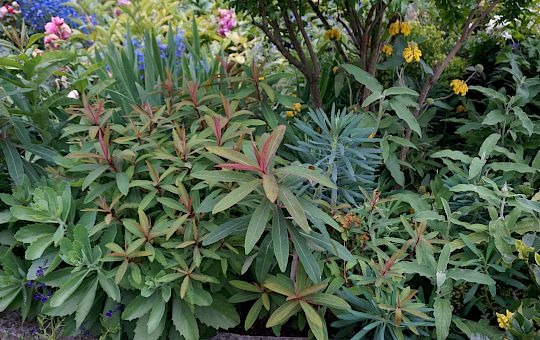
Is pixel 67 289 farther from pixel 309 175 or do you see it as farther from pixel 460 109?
pixel 460 109

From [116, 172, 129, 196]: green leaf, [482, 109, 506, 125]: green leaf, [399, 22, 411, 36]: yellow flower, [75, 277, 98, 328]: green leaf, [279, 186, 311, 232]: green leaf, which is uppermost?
[399, 22, 411, 36]: yellow flower

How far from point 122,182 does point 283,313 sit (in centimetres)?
79

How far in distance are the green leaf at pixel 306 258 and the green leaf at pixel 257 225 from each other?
14 cm

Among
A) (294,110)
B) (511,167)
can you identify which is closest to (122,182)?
(294,110)

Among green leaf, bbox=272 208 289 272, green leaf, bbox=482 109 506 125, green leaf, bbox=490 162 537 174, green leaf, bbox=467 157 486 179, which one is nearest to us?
green leaf, bbox=272 208 289 272

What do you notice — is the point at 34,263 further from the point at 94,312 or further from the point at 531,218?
the point at 531,218

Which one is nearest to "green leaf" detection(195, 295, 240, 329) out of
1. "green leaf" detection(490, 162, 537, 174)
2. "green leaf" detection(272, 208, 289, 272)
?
"green leaf" detection(272, 208, 289, 272)

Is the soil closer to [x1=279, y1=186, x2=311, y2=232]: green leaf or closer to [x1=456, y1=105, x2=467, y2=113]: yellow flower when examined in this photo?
[x1=279, y1=186, x2=311, y2=232]: green leaf

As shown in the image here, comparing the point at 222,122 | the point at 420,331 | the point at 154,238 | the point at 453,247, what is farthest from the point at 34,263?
the point at 453,247

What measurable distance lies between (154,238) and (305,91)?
1.43 meters

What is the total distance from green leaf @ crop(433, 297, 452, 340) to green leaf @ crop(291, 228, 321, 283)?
1.41 feet

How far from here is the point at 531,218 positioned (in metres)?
2.11

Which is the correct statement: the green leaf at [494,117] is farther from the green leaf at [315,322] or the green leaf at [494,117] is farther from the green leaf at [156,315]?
the green leaf at [156,315]

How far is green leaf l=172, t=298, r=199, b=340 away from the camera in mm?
1883
